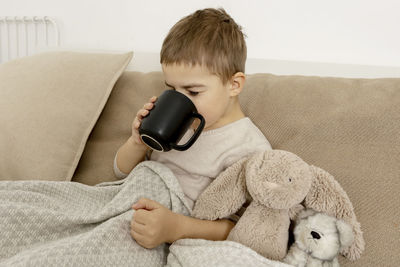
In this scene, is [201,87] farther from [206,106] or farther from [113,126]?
[113,126]

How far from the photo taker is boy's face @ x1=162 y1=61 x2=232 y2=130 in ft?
2.88

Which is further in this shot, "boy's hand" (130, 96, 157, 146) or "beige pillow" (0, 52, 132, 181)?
"beige pillow" (0, 52, 132, 181)

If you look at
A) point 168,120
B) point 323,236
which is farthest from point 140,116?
point 323,236

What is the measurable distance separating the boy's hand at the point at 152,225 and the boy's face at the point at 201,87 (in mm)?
266

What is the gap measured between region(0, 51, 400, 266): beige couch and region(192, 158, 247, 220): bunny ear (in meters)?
0.22

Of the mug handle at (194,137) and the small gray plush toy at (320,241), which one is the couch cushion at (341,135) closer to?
the small gray plush toy at (320,241)

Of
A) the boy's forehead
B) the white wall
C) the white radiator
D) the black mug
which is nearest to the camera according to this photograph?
the black mug

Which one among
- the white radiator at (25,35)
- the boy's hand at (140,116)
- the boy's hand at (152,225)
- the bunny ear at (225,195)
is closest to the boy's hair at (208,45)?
the boy's hand at (140,116)

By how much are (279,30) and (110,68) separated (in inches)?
24.8

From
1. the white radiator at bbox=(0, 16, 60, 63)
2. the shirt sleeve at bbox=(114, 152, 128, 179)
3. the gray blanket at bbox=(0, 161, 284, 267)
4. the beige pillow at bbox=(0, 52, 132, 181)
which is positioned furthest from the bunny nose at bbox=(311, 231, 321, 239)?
the white radiator at bbox=(0, 16, 60, 63)

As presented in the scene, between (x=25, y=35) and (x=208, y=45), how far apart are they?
1.43 m

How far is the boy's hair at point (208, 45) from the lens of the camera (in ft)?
2.89

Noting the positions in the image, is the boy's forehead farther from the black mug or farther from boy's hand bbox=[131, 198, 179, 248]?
boy's hand bbox=[131, 198, 179, 248]

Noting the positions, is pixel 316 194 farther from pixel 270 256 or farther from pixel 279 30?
pixel 279 30
